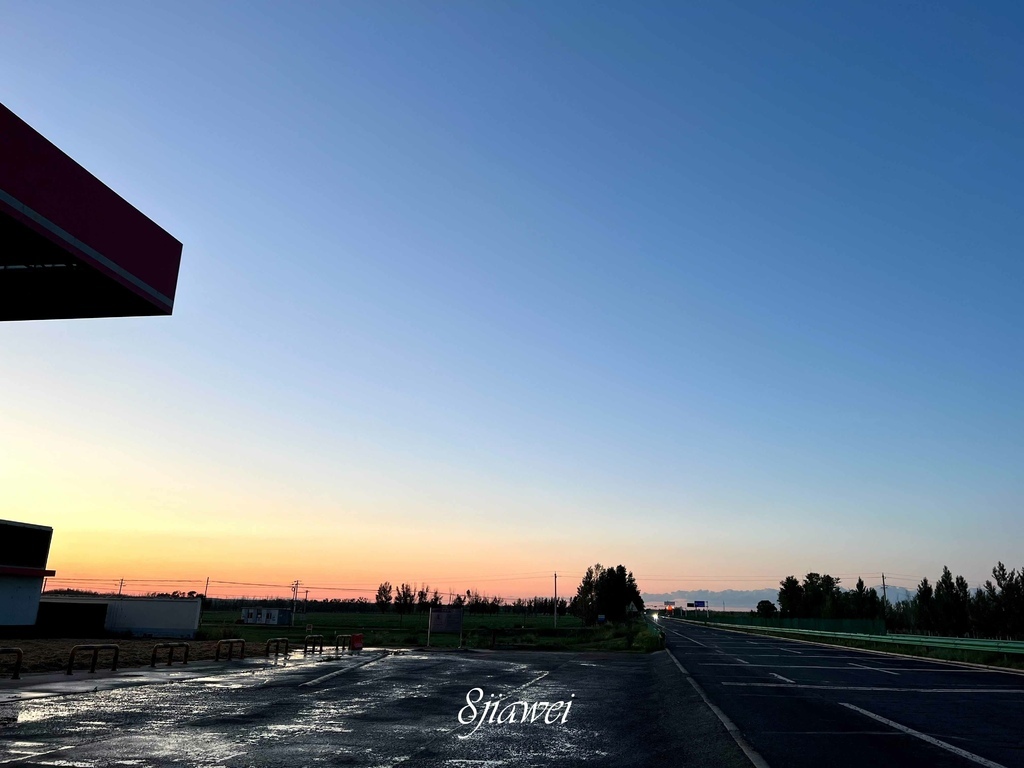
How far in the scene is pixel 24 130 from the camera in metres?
12.0

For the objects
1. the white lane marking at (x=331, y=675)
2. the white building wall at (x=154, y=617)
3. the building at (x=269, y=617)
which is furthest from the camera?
the building at (x=269, y=617)

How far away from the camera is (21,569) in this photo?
36188 mm

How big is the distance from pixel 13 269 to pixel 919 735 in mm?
18877

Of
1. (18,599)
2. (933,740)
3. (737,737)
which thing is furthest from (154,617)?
(933,740)

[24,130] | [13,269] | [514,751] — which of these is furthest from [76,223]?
[514,751]

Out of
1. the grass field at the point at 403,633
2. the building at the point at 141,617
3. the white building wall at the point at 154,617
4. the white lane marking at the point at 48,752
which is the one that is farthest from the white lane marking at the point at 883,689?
the white building wall at the point at 154,617

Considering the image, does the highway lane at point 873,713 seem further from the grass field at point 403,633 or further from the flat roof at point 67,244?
the grass field at point 403,633

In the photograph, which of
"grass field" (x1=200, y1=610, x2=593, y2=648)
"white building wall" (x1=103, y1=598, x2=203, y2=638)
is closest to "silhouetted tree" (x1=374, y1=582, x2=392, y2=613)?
"grass field" (x1=200, y1=610, x2=593, y2=648)

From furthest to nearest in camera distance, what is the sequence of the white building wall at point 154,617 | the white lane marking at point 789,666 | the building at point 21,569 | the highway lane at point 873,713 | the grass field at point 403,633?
the white building wall at point 154,617
the grass field at point 403,633
the building at point 21,569
the white lane marking at point 789,666
the highway lane at point 873,713

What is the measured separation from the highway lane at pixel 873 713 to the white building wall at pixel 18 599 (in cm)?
3362

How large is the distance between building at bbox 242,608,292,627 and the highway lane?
2796 inches

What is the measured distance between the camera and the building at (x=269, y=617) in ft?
277

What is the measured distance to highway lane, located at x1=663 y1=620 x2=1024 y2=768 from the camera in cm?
945

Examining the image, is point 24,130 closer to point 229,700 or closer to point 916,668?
point 229,700
